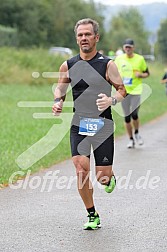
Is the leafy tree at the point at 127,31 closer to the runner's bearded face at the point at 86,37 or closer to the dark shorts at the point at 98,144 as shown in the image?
the dark shorts at the point at 98,144

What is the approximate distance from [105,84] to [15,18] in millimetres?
61073

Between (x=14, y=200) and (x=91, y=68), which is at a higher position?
(x=91, y=68)

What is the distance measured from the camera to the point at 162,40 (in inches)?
4301

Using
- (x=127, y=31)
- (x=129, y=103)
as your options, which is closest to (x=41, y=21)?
(x=127, y=31)

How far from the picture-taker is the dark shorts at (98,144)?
7.25 metres

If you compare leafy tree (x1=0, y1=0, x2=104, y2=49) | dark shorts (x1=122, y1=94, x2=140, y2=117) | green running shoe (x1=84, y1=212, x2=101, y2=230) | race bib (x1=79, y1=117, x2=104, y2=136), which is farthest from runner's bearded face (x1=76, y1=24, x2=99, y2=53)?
leafy tree (x1=0, y1=0, x2=104, y2=49)

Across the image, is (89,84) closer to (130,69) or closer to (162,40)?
(130,69)

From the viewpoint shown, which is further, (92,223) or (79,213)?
(79,213)

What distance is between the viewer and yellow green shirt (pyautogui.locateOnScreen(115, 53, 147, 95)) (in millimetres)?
14219

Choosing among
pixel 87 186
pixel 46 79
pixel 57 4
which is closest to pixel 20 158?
pixel 87 186

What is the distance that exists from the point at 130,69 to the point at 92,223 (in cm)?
731

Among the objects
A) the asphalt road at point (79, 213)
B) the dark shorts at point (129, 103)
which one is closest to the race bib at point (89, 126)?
the asphalt road at point (79, 213)

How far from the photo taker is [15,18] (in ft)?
220

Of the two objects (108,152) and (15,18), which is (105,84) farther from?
(15,18)
